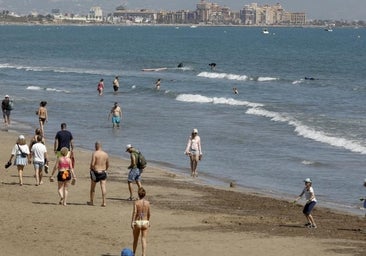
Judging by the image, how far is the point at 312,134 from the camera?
35344mm

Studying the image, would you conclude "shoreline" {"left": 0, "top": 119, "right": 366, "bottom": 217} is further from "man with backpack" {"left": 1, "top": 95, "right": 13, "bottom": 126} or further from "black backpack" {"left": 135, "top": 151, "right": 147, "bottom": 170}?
"man with backpack" {"left": 1, "top": 95, "right": 13, "bottom": 126}

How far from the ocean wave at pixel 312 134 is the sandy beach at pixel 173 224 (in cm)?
1044

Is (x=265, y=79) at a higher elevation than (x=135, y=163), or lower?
lower

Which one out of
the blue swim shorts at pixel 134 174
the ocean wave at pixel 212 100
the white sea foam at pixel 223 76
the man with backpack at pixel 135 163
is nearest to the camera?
the man with backpack at pixel 135 163

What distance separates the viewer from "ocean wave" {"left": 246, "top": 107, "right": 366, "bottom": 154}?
105ft

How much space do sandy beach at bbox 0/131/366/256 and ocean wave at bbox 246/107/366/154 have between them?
10.4 m

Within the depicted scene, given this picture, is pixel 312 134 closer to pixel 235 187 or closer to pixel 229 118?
pixel 229 118

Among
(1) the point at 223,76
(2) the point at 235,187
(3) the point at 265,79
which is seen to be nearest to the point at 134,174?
(2) the point at 235,187

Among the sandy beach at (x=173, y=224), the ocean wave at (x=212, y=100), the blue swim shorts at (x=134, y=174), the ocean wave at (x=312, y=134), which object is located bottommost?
the ocean wave at (x=212, y=100)

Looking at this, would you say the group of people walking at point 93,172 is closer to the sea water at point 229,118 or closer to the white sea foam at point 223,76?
the sea water at point 229,118

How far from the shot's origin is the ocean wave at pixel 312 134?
3186 cm

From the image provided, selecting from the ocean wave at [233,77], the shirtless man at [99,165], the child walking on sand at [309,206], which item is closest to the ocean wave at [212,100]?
the ocean wave at [233,77]

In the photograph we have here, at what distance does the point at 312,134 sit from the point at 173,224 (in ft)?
61.3

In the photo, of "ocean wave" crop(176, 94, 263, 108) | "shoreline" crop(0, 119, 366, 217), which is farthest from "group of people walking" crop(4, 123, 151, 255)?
"ocean wave" crop(176, 94, 263, 108)
